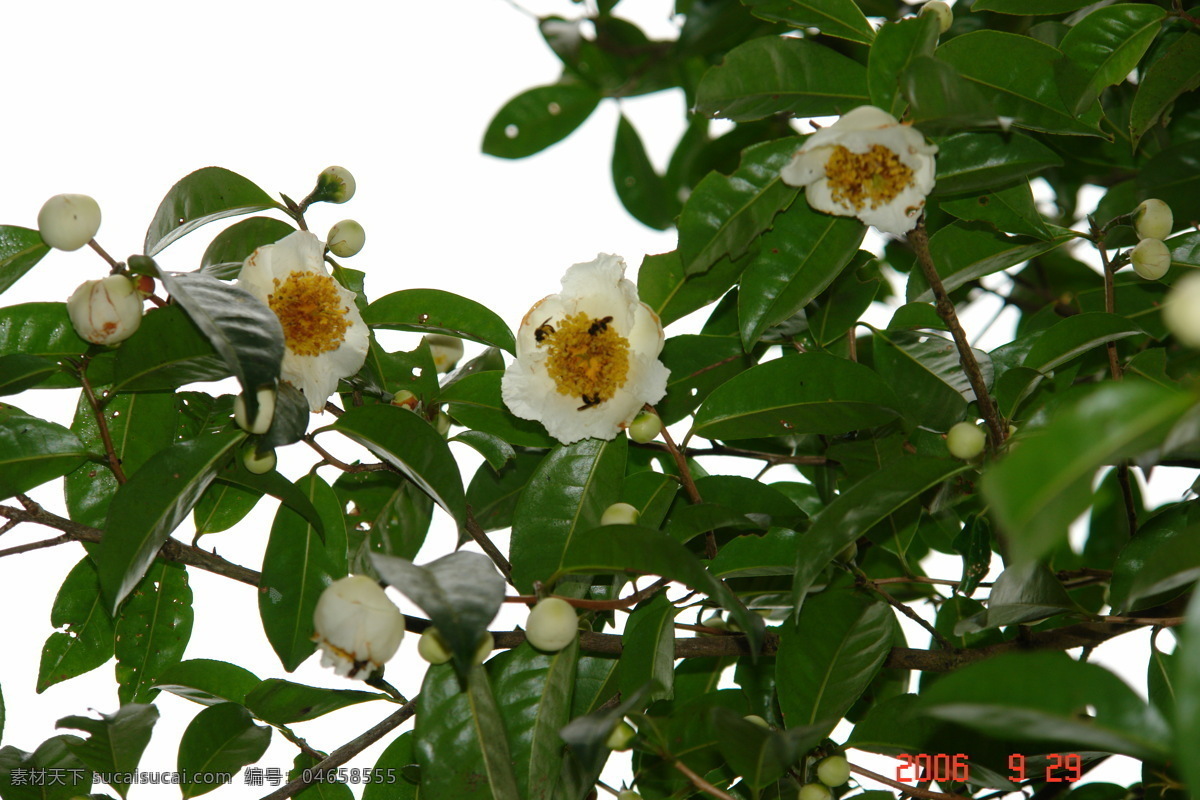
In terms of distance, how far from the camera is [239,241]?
1.07m

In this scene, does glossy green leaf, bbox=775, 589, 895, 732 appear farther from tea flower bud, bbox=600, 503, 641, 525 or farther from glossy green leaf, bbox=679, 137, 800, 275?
glossy green leaf, bbox=679, 137, 800, 275

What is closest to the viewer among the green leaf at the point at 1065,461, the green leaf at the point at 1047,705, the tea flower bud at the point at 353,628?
the green leaf at the point at 1065,461

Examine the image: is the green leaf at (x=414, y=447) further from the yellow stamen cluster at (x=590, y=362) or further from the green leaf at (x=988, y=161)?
the green leaf at (x=988, y=161)

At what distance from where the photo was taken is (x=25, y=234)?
958mm

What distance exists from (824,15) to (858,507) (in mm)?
501

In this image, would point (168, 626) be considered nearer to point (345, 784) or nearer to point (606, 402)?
point (345, 784)

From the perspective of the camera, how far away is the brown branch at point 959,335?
0.87m

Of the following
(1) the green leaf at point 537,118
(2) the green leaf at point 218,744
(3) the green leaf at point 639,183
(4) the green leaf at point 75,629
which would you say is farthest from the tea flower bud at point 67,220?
(3) the green leaf at point 639,183

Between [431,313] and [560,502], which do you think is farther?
[431,313]

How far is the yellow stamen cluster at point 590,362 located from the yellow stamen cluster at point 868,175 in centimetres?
26

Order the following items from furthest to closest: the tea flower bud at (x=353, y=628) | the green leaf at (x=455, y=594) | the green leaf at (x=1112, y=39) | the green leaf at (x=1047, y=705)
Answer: the green leaf at (x=1112, y=39) → the tea flower bud at (x=353, y=628) → the green leaf at (x=455, y=594) → the green leaf at (x=1047, y=705)

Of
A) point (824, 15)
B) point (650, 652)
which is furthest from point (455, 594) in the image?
point (824, 15)

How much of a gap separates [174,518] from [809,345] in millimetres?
746

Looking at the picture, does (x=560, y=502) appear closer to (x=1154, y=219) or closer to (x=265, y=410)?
(x=265, y=410)
